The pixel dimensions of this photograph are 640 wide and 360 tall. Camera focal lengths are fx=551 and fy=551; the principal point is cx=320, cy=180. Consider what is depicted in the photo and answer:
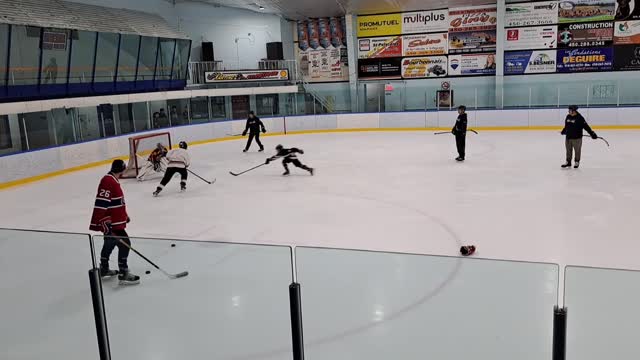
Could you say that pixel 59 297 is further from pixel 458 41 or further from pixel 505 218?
pixel 458 41

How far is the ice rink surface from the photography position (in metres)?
6.42

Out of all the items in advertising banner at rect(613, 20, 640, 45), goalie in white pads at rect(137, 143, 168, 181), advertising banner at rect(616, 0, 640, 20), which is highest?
advertising banner at rect(616, 0, 640, 20)

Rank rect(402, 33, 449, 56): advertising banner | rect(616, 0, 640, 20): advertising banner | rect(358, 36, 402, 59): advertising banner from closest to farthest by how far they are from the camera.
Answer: rect(616, 0, 640, 20): advertising banner, rect(402, 33, 449, 56): advertising banner, rect(358, 36, 402, 59): advertising banner

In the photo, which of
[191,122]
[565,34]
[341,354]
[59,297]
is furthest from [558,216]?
[565,34]

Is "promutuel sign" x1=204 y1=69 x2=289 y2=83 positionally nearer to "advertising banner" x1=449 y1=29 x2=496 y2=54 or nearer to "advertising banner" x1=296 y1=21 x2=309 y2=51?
"advertising banner" x1=296 y1=21 x2=309 y2=51

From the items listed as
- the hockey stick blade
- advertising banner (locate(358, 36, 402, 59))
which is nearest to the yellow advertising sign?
advertising banner (locate(358, 36, 402, 59))

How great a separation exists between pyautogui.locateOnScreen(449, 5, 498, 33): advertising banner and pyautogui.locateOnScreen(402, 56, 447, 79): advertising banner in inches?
49.2

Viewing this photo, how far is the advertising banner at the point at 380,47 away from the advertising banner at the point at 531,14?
4180 mm

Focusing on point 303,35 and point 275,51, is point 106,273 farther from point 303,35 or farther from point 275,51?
point 303,35

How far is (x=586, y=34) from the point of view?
1967cm

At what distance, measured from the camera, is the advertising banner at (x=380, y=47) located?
72.7ft

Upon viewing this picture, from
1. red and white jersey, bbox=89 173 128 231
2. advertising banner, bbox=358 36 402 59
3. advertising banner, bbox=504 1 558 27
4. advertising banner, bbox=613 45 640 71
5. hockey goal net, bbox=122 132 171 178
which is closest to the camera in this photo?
red and white jersey, bbox=89 173 128 231

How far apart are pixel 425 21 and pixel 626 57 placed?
7.24 meters

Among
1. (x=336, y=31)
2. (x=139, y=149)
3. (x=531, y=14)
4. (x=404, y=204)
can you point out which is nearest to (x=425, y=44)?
(x=336, y=31)
